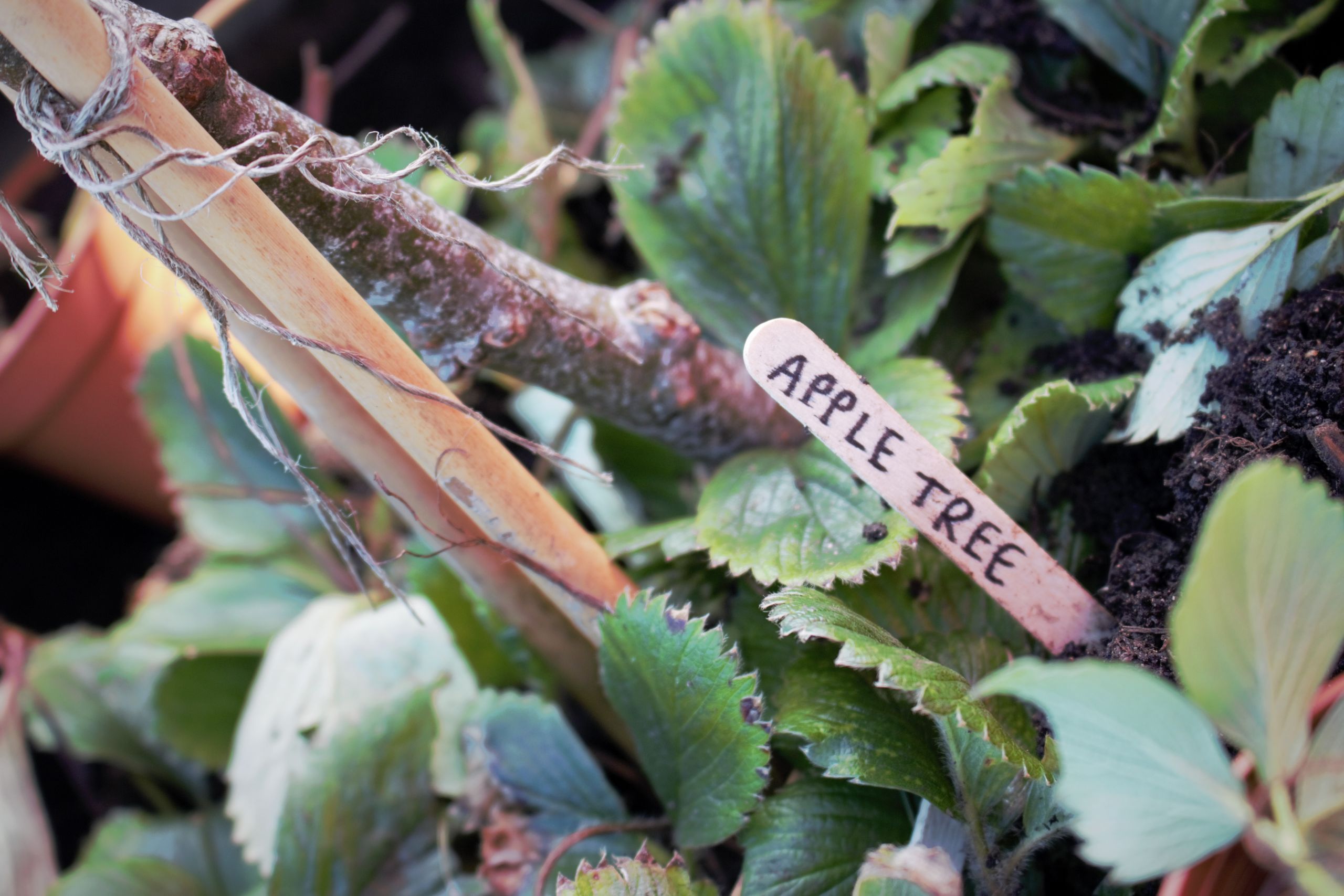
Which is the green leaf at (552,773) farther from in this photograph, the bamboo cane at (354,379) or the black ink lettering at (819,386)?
the black ink lettering at (819,386)

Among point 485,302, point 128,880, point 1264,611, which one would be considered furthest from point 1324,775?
point 128,880

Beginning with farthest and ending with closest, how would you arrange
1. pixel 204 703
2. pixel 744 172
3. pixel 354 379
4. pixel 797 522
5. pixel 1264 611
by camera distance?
pixel 204 703
pixel 744 172
pixel 797 522
pixel 354 379
pixel 1264 611

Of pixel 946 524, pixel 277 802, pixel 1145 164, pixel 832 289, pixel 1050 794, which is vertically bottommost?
pixel 277 802

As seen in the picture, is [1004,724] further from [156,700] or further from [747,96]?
[156,700]

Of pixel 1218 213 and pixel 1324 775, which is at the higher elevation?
pixel 1218 213

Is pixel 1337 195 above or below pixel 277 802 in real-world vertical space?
above

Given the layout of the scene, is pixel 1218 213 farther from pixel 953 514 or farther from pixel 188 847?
pixel 188 847

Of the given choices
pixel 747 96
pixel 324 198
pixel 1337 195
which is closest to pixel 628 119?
pixel 747 96
